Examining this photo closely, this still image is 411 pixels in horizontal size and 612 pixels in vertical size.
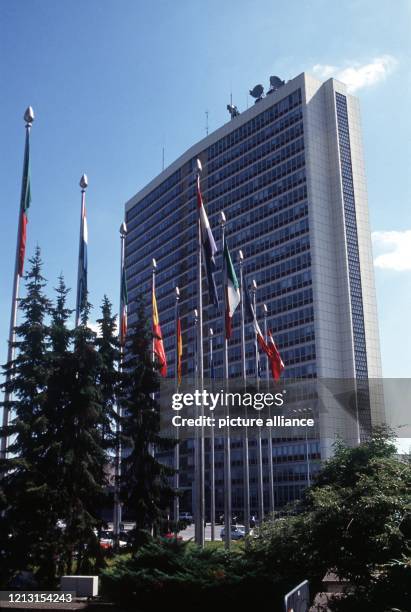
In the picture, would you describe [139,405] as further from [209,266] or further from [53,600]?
[53,600]

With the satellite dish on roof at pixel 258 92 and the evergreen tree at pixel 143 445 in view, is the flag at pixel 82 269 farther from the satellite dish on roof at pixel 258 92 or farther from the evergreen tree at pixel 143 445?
the satellite dish on roof at pixel 258 92

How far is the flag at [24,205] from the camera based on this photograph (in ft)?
91.2

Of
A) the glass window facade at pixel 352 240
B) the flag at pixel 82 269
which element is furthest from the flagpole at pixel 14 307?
the glass window facade at pixel 352 240

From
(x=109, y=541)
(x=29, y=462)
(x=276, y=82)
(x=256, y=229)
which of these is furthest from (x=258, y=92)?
(x=29, y=462)

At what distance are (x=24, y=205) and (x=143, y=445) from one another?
13.0 metres

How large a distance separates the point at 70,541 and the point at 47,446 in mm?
4209

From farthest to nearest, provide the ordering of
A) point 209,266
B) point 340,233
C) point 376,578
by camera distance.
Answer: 1. point 340,233
2. point 209,266
3. point 376,578

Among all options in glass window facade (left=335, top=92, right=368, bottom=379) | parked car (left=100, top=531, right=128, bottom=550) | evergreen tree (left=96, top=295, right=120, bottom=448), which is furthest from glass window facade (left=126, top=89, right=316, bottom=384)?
evergreen tree (left=96, top=295, right=120, bottom=448)

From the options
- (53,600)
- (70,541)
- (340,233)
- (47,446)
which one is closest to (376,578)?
(53,600)

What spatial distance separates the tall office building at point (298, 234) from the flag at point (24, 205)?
6275 centimetres

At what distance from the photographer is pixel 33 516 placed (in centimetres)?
2725

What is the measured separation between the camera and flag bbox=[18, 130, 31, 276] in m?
27.8

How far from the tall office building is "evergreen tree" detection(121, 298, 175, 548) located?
5439cm

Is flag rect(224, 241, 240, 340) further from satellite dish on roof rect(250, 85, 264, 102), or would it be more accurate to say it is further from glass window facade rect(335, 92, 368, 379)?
satellite dish on roof rect(250, 85, 264, 102)
